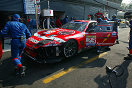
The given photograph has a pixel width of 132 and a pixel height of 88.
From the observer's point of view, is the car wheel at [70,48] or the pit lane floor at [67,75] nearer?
the pit lane floor at [67,75]

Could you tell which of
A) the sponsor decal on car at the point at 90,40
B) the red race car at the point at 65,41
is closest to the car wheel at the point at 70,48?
the red race car at the point at 65,41

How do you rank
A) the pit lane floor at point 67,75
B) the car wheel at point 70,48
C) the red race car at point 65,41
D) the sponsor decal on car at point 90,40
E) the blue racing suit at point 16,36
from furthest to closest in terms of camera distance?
the sponsor decal on car at point 90,40, the car wheel at point 70,48, the red race car at point 65,41, the blue racing suit at point 16,36, the pit lane floor at point 67,75

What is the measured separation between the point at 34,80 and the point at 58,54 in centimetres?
119

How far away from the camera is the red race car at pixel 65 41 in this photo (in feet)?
11.9

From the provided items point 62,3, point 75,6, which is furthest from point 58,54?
point 75,6

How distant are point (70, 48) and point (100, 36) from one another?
1534 mm

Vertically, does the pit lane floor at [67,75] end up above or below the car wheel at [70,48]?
below

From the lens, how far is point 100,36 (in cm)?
481

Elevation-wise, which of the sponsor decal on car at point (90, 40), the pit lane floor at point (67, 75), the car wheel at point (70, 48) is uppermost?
the sponsor decal on car at point (90, 40)

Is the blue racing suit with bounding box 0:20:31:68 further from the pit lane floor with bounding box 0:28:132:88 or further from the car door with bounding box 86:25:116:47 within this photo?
the car door with bounding box 86:25:116:47

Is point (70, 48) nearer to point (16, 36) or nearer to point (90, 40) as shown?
point (90, 40)

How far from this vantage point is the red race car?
143 inches

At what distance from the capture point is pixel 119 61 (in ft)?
14.0

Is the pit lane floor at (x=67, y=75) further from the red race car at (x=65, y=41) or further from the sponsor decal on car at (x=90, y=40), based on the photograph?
the sponsor decal on car at (x=90, y=40)
